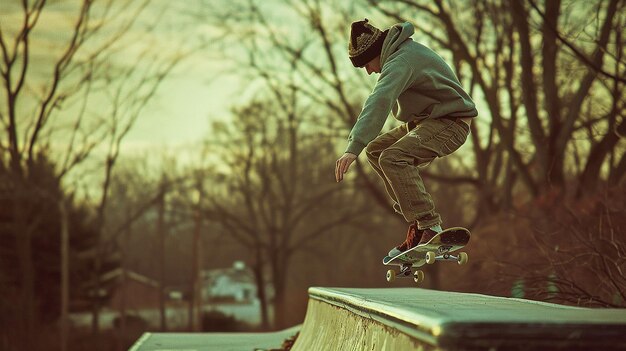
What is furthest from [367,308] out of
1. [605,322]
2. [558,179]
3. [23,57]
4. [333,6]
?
[333,6]

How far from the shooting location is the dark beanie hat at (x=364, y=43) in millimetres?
6715

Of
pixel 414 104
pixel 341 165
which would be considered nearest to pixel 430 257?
pixel 414 104

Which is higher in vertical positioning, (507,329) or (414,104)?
(414,104)

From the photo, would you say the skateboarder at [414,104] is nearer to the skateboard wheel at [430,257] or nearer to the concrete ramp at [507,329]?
the skateboard wheel at [430,257]

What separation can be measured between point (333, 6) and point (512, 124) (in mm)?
10107

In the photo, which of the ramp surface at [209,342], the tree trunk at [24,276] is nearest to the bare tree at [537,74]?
the ramp surface at [209,342]

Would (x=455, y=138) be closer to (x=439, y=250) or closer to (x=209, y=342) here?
(x=439, y=250)

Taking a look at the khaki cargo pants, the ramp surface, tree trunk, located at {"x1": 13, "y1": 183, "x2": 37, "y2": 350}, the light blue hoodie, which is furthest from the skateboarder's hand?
tree trunk, located at {"x1": 13, "y1": 183, "x2": 37, "y2": 350}

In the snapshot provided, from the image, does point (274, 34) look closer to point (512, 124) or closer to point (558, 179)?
point (512, 124)

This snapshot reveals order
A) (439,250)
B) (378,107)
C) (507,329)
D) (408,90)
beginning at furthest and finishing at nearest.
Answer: (439,250), (408,90), (378,107), (507,329)

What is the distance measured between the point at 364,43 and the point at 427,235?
5.41ft

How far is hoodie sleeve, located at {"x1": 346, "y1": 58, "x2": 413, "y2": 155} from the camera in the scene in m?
6.27

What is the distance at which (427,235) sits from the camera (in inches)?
279

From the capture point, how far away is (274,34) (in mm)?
31906
